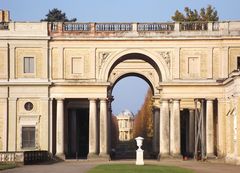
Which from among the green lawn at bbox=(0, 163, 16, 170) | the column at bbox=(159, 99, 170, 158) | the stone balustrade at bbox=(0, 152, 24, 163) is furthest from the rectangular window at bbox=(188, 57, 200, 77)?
the green lawn at bbox=(0, 163, 16, 170)

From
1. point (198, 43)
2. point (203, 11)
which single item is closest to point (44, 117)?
point (198, 43)

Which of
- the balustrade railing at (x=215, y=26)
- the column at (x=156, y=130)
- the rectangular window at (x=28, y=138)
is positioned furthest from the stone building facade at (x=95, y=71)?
the column at (x=156, y=130)

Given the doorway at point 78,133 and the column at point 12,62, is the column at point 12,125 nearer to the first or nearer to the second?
the column at point 12,62

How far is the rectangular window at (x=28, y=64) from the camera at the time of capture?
6900cm

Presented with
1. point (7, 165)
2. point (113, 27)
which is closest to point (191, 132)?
point (113, 27)

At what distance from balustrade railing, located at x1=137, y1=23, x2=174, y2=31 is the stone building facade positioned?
93mm

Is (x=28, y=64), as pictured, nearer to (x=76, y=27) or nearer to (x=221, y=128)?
(x=76, y=27)

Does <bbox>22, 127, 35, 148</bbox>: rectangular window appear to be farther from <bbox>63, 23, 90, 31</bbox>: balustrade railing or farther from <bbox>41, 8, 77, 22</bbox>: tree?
<bbox>41, 8, 77, 22</bbox>: tree

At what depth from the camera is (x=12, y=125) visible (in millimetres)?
68312

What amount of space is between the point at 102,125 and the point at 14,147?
8216 millimetres

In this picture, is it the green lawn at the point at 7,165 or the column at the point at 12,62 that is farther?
the column at the point at 12,62

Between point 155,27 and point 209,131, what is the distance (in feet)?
35.5

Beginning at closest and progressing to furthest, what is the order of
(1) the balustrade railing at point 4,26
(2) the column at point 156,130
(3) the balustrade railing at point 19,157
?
(3) the balustrade railing at point 19,157 → (1) the balustrade railing at point 4,26 → (2) the column at point 156,130

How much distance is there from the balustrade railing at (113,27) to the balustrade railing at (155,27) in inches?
40.6
